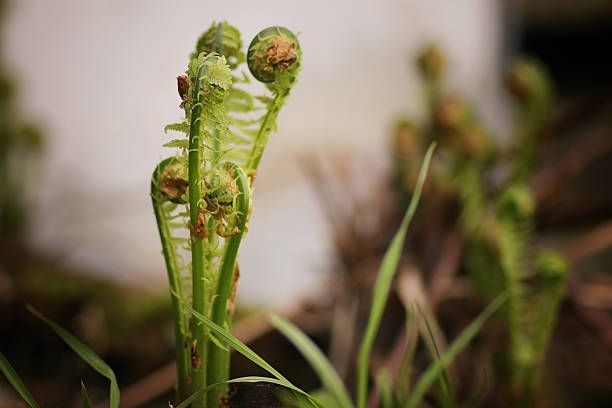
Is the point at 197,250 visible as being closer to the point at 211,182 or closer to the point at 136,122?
the point at 211,182

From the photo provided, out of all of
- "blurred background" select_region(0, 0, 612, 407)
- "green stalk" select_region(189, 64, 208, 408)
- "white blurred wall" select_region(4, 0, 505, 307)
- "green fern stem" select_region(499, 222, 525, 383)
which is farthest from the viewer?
"white blurred wall" select_region(4, 0, 505, 307)

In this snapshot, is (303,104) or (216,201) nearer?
(216,201)

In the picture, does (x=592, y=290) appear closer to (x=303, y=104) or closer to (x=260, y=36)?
(x=260, y=36)

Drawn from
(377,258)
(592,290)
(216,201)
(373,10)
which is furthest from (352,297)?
(373,10)

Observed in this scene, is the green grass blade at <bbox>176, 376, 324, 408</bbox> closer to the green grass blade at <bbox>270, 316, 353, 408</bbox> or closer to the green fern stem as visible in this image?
the green grass blade at <bbox>270, 316, 353, 408</bbox>

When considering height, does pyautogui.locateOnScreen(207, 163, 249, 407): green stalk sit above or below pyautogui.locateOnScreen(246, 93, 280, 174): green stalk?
below

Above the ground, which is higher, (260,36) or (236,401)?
(260,36)

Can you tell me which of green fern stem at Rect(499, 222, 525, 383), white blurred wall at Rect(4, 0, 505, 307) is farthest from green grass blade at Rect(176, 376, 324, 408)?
white blurred wall at Rect(4, 0, 505, 307)
